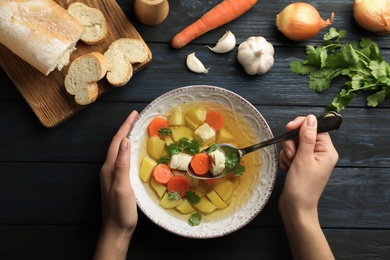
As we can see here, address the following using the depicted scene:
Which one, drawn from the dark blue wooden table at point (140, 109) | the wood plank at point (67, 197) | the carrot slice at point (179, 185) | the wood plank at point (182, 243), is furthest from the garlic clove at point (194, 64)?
the wood plank at point (182, 243)

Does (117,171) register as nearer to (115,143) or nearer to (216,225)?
(115,143)

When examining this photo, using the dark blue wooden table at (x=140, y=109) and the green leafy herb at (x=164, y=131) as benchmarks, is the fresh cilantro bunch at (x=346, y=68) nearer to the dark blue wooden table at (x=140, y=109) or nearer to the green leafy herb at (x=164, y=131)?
the dark blue wooden table at (x=140, y=109)

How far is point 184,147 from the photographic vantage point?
73.7 inches

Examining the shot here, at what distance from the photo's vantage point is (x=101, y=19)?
1.84 m

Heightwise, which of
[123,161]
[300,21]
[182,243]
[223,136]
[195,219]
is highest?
[300,21]

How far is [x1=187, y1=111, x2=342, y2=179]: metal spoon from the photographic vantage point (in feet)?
5.43

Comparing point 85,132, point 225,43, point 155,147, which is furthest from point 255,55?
point 85,132

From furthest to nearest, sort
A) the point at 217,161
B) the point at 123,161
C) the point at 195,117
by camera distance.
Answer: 1. the point at 195,117
2. the point at 217,161
3. the point at 123,161

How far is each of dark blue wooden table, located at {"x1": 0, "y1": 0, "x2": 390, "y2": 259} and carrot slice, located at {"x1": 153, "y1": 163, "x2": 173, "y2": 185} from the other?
0.64ft

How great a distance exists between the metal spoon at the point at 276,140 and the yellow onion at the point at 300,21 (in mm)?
411

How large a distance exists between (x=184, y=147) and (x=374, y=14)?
96 centimetres

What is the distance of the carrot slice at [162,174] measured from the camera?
6.06 ft

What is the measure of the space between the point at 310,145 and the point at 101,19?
963 millimetres

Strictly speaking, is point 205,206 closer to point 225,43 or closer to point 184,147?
point 184,147
